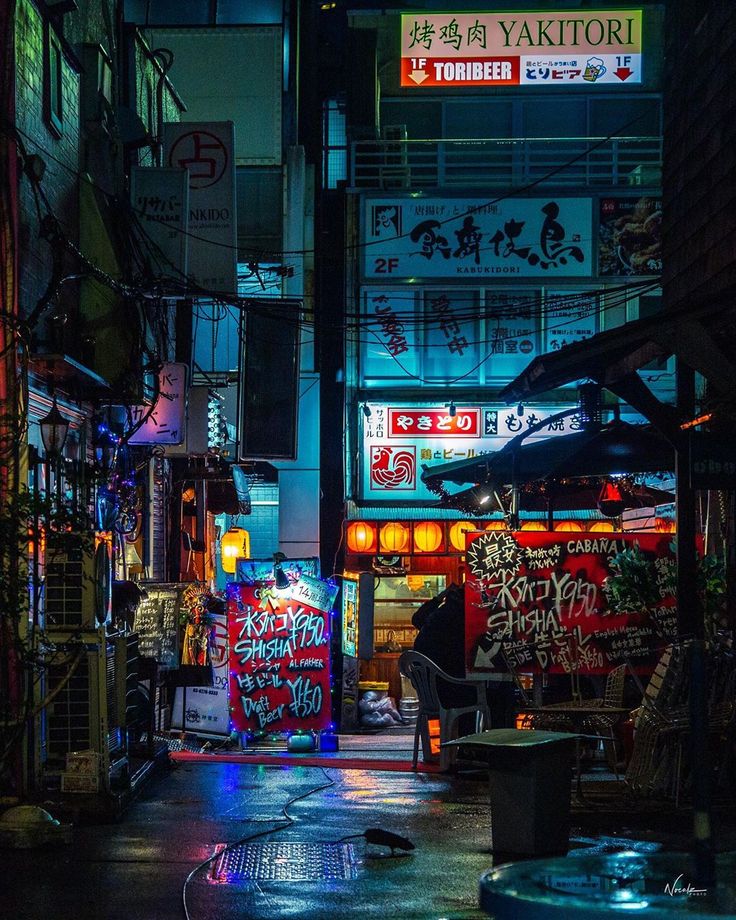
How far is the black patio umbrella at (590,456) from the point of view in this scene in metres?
13.4

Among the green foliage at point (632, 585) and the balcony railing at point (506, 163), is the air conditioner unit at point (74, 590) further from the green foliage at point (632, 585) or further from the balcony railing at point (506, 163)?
the balcony railing at point (506, 163)

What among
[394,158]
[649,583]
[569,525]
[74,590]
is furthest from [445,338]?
[74,590]

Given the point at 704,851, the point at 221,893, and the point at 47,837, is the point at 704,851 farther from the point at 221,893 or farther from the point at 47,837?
the point at 47,837

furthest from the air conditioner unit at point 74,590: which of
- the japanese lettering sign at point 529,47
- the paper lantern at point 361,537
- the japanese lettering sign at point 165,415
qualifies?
the japanese lettering sign at point 529,47

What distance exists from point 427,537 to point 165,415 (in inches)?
308

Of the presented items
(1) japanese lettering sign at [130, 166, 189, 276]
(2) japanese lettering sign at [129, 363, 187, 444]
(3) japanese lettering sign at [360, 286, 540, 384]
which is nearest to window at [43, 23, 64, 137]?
(1) japanese lettering sign at [130, 166, 189, 276]

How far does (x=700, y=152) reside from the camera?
1295 cm

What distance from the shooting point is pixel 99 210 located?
14.6 m

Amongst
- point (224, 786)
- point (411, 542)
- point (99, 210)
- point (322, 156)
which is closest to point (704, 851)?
point (224, 786)

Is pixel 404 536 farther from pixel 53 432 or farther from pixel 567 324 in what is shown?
pixel 53 432

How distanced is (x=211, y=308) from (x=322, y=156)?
247 inches

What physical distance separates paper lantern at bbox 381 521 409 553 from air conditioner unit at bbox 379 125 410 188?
23.8ft

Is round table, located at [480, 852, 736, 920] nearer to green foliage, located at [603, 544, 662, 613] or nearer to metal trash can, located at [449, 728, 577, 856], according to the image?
metal trash can, located at [449, 728, 577, 856]

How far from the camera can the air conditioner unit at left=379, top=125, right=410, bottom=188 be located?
25.1 meters
